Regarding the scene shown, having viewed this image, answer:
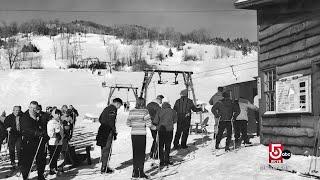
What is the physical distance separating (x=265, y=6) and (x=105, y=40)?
107 meters

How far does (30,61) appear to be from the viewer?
304ft

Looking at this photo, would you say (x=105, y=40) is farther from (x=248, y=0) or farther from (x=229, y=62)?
(x=248, y=0)

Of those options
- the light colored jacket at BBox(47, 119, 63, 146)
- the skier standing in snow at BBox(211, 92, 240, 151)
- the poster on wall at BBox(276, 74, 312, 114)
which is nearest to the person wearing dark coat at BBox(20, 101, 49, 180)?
the light colored jacket at BBox(47, 119, 63, 146)

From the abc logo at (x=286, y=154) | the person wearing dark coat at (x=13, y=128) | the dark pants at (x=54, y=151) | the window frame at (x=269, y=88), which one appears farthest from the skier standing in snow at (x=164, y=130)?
the person wearing dark coat at (x=13, y=128)

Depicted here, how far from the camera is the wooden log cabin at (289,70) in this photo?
11586 mm

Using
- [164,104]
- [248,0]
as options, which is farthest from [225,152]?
[248,0]

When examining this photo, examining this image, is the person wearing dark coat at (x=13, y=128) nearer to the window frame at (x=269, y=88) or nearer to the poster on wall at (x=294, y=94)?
the window frame at (x=269, y=88)

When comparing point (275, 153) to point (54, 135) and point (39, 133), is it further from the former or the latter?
point (54, 135)

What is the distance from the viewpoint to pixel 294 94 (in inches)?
483

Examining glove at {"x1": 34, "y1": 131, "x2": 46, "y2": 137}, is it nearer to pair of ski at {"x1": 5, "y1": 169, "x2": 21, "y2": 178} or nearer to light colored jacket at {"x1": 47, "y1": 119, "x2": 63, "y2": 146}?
light colored jacket at {"x1": 47, "y1": 119, "x2": 63, "y2": 146}

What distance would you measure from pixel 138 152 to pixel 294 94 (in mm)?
4443

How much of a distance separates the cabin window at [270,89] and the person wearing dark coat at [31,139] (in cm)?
647

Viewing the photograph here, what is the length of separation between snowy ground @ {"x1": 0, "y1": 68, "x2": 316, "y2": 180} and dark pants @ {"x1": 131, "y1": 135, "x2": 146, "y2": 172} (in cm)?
73

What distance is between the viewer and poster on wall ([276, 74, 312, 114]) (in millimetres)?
11779
